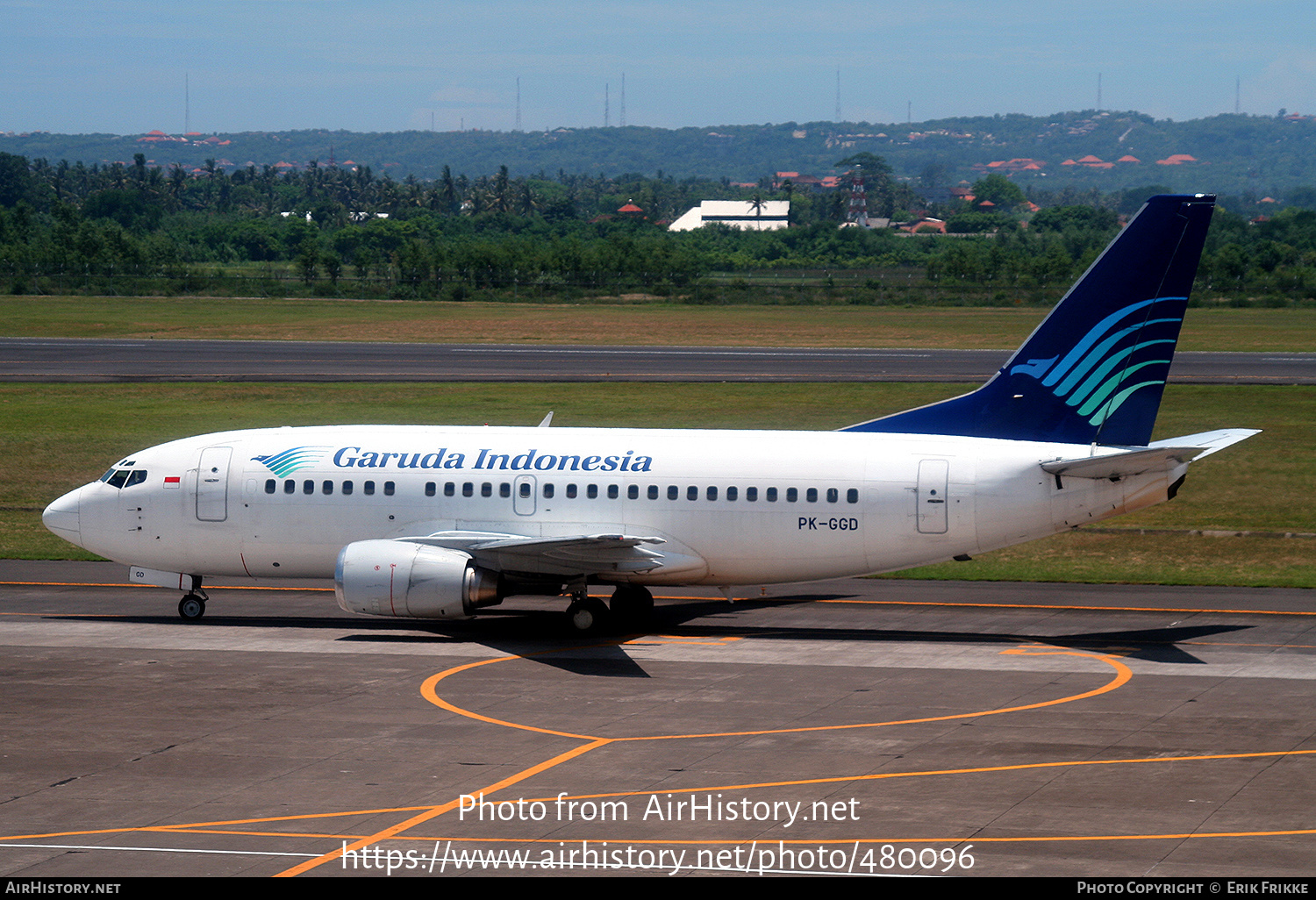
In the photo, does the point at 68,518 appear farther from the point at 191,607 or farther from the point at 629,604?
the point at 629,604

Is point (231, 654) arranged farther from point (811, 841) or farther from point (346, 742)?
point (811, 841)

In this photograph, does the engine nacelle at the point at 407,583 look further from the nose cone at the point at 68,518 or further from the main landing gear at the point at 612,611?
the nose cone at the point at 68,518

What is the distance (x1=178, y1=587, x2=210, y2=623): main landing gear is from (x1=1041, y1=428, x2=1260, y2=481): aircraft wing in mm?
20246

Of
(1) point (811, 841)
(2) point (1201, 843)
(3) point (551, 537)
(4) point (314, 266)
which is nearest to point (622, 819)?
(1) point (811, 841)

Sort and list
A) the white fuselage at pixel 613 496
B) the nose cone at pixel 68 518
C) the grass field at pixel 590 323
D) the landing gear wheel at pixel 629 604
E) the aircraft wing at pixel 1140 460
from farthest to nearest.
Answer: the grass field at pixel 590 323, the nose cone at pixel 68 518, the landing gear wheel at pixel 629 604, the white fuselage at pixel 613 496, the aircraft wing at pixel 1140 460

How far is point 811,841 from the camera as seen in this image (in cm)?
1917

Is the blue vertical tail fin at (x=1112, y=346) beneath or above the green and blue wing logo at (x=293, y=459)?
above

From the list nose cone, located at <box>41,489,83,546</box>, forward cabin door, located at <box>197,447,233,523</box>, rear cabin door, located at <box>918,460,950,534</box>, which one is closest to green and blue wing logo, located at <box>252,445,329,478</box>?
forward cabin door, located at <box>197,447,233,523</box>

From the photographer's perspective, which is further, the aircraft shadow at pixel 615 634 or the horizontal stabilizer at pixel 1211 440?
the aircraft shadow at pixel 615 634

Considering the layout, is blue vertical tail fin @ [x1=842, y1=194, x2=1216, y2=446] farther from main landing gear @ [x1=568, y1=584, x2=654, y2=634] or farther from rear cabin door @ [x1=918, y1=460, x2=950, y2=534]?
main landing gear @ [x1=568, y1=584, x2=654, y2=634]

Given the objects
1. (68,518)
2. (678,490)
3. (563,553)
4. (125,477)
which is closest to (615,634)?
(563,553)

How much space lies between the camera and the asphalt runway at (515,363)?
3108 inches

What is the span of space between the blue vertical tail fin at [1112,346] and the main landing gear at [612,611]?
29.4 feet

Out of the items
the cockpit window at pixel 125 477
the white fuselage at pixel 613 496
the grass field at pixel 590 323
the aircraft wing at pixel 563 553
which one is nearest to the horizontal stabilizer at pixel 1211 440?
the white fuselage at pixel 613 496
